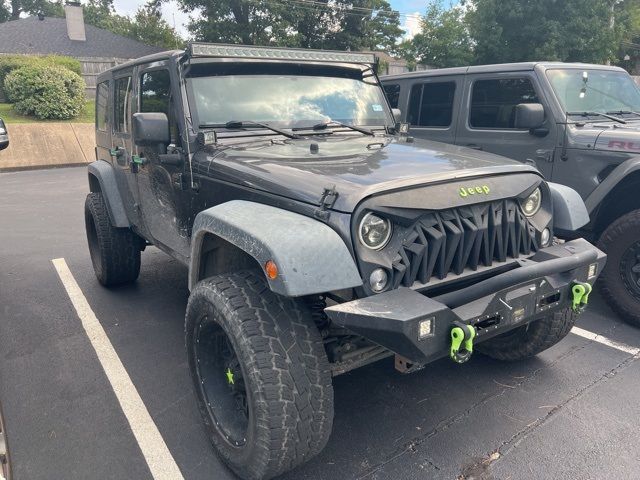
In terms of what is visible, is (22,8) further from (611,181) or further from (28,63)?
(611,181)

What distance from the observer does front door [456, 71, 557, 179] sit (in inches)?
185

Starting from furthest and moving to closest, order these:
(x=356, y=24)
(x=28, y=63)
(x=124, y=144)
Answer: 1. (x=356, y=24)
2. (x=28, y=63)
3. (x=124, y=144)

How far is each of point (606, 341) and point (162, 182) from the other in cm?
354

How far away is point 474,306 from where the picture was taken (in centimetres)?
220

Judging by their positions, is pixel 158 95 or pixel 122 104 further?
pixel 122 104

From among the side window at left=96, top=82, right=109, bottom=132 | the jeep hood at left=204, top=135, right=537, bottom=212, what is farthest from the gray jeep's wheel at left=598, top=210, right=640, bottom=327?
the side window at left=96, top=82, right=109, bottom=132

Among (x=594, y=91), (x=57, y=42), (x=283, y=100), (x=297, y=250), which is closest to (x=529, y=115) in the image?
(x=594, y=91)

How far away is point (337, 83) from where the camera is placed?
3695 mm

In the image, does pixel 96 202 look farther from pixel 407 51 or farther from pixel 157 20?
pixel 157 20

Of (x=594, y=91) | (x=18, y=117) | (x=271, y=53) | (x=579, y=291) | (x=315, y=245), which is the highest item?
(x=271, y=53)

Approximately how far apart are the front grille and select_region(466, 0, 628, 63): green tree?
802 inches

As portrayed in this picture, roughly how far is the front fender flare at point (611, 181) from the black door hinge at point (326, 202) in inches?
117

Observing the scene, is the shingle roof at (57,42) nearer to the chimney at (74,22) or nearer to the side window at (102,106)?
the chimney at (74,22)

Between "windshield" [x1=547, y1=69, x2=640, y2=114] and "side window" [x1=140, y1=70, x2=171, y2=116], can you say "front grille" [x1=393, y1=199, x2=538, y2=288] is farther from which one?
"windshield" [x1=547, y1=69, x2=640, y2=114]
